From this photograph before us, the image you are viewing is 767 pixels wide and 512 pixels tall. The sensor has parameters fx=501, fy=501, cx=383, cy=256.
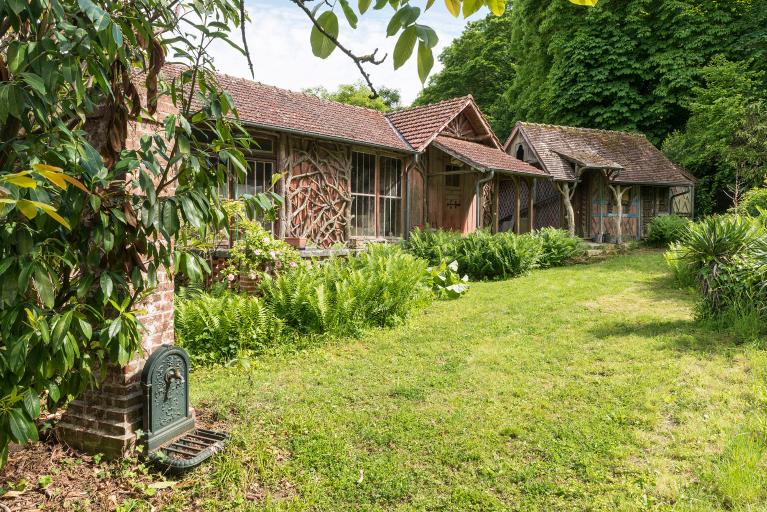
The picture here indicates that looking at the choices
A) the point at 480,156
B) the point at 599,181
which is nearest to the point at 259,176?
the point at 480,156

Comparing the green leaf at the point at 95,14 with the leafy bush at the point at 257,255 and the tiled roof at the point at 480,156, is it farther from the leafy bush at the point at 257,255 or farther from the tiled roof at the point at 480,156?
the tiled roof at the point at 480,156

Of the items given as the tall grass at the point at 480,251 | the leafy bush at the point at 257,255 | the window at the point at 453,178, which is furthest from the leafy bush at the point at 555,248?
the leafy bush at the point at 257,255

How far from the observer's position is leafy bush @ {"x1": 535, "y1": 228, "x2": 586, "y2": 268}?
46.5ft

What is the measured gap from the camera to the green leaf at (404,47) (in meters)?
1.37

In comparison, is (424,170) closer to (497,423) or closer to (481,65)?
(497,423)

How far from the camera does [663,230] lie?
693 inches

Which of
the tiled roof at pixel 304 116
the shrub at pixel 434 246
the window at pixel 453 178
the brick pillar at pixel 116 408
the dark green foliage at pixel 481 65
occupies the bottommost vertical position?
the brick pillar at pixel 116 408

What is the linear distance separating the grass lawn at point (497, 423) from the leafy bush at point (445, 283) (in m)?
2.94

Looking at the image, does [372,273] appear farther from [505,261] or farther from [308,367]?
[505,261]

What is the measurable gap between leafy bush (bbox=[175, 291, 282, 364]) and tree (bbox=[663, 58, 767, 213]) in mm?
15522

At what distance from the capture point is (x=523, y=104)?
2761cm

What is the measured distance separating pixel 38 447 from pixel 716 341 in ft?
22.7

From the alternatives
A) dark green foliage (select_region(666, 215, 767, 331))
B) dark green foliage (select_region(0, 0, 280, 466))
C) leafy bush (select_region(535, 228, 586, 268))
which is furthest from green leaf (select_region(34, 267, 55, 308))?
leafy bush (select_region(535, 228, 586, 268))

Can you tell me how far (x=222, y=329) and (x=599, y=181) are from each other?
17.9 m
